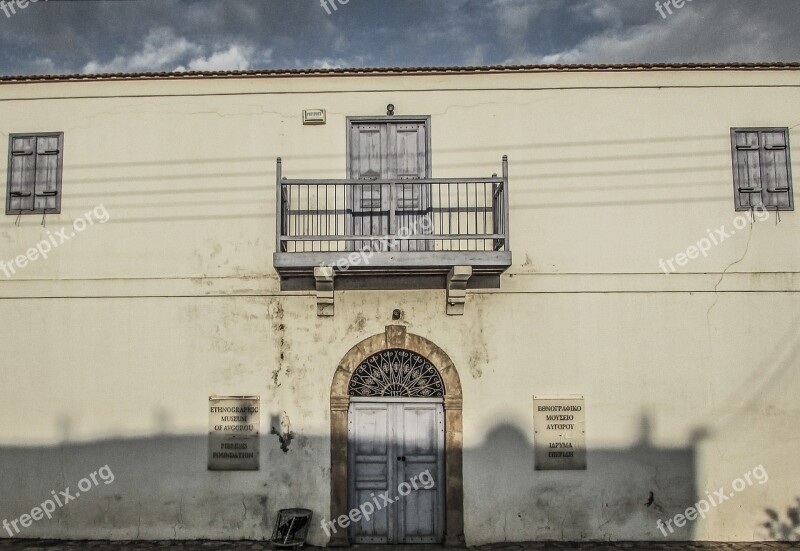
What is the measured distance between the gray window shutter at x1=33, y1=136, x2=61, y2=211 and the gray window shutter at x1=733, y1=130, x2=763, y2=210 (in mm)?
9423

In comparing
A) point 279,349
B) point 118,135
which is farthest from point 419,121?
point 118,135

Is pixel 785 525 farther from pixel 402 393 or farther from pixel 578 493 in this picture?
pixel 402 393

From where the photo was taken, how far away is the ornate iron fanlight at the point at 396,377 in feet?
28.7

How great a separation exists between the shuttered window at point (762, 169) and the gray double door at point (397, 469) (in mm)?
5103

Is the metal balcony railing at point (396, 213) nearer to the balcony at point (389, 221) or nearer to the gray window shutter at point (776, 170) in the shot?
the balcony at point (389, 221)

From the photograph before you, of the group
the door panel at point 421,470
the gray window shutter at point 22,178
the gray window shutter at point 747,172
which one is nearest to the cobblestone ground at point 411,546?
the door panel at point 421,470

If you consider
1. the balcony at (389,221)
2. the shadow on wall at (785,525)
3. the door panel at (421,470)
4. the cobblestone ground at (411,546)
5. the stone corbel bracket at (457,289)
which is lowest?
the cobblestone ground at (411,546)

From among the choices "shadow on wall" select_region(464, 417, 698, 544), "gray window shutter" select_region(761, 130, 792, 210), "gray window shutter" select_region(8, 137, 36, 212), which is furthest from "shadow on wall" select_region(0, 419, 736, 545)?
"gray window shutter" select_region(8, 137, 36, 212)

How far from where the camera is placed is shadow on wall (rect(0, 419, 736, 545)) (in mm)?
8469

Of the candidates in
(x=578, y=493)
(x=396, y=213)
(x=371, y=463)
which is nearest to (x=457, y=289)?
(x=396, y=213)

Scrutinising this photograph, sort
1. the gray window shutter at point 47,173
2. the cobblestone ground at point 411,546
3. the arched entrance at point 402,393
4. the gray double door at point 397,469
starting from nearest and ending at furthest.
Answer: the cobblestone ground at point 411,546
the arched entrance at point 402,393
the gray double door at point 397,469
the gray window shutter at point 47,173

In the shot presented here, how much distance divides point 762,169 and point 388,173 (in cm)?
512

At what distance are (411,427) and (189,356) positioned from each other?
313 cm

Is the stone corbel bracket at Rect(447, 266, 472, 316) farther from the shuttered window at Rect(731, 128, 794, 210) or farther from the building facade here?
the shuttered window at Rect(731, 128, 794, 210)
